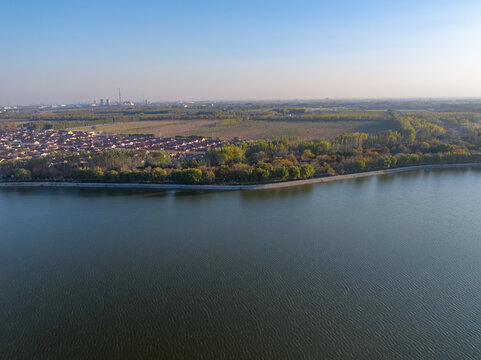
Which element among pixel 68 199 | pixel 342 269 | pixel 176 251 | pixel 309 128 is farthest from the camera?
pixel 309 128

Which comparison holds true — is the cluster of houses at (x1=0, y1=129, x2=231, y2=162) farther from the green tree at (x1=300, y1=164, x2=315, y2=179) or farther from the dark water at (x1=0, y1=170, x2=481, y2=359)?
the dark water at (x1=0, y1=170, x2=481, y2=359)

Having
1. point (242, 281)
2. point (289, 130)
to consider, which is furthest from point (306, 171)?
point (289, 130)

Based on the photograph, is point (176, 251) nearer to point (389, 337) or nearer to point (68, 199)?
point (389, 337)

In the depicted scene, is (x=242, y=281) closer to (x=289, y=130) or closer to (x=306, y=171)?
(x=306, y=171)

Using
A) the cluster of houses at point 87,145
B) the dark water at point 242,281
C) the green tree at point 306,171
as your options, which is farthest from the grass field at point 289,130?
the dark water at point 242,281

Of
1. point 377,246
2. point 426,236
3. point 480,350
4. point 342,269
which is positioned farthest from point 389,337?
point 426,236

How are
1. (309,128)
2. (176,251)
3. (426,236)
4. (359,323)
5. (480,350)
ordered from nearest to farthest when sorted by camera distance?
(480,350) < (359,323) < (176,251) < (426,236) < (309,128)

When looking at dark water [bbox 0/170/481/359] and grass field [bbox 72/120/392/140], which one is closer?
dark water [bbox 0/170/481/359]

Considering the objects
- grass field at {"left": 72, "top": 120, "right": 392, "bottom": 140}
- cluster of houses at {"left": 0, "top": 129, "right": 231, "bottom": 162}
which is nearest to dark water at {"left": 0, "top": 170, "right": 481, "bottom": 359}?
cluster of houses at {"left": 0, "top": 129, "right": 231, "bottom": 162}
